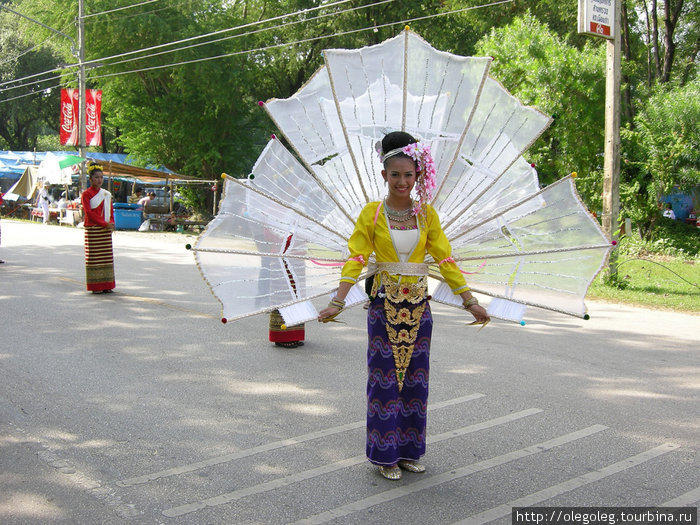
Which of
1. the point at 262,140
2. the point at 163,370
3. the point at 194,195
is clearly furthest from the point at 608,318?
the point at 262,140

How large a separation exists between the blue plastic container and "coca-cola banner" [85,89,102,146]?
3227mm

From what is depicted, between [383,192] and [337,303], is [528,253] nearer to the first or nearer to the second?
[383,192]

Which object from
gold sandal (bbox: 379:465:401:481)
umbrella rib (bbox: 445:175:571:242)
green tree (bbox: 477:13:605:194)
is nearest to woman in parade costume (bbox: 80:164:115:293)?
umbrella rib (bbox: 445:175:571:242)

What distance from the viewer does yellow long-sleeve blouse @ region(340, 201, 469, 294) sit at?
412 cm

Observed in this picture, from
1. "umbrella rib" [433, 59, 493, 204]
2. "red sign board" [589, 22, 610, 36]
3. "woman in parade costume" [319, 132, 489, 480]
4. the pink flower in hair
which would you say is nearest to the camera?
the pink flower in hair

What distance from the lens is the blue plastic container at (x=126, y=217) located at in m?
27.3

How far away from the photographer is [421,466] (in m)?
4.31

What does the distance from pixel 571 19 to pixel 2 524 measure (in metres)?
27.7

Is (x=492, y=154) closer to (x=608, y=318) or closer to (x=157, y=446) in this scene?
(x=157, y=446)

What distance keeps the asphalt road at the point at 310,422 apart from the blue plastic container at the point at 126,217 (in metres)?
18.8

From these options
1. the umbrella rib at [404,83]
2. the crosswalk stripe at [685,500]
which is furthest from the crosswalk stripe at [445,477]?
the umbrella rib at [404,83]

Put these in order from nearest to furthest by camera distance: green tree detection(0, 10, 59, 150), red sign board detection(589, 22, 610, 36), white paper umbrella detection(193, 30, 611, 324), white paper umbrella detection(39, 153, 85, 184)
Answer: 1. white paper umbrella detection(193, 30, 611, 324)
2. red sign board detection(589, 22, 610, 36)
3. white paper umbrella detection(39, 153, 85, 184)
4. green tree detection(0, 10, 59, 150)

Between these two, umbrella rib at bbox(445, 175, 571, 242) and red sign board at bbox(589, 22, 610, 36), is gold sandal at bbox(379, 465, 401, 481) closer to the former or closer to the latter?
umbrella rib at bbox(445, 175, 571, 242)

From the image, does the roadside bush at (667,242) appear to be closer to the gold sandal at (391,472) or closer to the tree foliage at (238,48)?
the tree foliage at (238,48)
